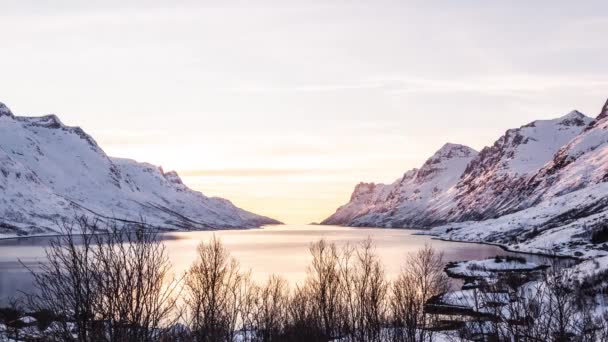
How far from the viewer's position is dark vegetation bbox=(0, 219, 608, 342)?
64.3ft

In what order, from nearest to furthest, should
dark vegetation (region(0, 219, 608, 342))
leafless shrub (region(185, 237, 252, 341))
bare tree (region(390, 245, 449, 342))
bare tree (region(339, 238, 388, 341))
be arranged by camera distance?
dark vegetation (region(0, 219, 608, 342)), leafless shrub (region(185, 237, 252, 341)), bare tree (region(390, 245, 449, 342)), bare tree (region(339, 238, 388, 341))

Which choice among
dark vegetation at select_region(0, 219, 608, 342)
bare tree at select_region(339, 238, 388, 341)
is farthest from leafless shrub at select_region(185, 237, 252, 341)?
bare tree at select_region(339, 238, 388, 341)

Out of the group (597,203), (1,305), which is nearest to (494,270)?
(1,305)

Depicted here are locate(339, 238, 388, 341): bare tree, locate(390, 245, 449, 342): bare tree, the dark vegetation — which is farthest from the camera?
locate(339, 238, 388, 341): bare tree

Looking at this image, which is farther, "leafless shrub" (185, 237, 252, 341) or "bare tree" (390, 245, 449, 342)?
"bare tree" (390, 245, 449, 342)

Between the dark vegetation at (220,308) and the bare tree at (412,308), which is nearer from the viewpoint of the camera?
the dark vegetation at (220,308)

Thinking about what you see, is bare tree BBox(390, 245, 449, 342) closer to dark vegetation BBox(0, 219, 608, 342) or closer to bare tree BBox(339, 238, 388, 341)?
dark vegetation BBox(0, 219, 608, 342)

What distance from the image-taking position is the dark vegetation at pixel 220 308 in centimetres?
1959

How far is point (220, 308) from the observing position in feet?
153

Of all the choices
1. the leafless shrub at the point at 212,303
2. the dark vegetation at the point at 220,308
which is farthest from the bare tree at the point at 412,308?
the leafless shrub at the point at 212,303

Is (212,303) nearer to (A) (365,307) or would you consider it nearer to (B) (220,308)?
(B) (220,308)

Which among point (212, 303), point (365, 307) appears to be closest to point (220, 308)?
point (212, 303)

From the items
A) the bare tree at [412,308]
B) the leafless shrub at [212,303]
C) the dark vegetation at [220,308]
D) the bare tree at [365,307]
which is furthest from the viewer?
the bare tree at [365,307]

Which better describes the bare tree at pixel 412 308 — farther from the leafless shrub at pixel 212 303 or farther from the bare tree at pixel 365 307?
Answer: the leafless shrub at pixel 212 303
